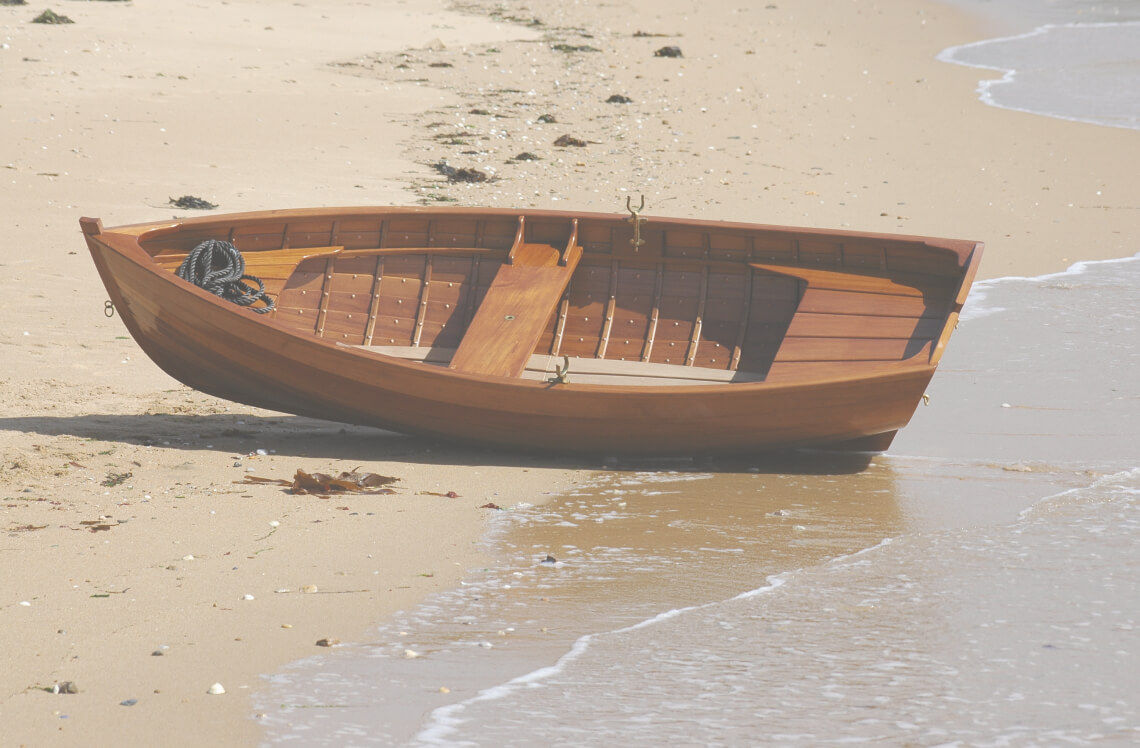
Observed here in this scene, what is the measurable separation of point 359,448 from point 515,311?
1165mm

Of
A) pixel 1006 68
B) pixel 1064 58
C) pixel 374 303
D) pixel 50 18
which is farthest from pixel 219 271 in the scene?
pixel 1064 58

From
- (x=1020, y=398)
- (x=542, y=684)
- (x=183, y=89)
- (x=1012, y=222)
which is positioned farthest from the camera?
(x=183, y=89)

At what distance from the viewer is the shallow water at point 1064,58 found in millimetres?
18812

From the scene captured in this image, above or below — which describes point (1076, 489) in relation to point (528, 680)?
above

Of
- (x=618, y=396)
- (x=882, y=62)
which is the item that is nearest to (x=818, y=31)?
(x=882, y=62)

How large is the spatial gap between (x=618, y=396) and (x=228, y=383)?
2074 mm

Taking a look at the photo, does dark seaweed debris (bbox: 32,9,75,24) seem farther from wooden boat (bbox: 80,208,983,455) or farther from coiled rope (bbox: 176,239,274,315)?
coiled rope (bbox: 176,239,274,315)

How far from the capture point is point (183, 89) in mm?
14820

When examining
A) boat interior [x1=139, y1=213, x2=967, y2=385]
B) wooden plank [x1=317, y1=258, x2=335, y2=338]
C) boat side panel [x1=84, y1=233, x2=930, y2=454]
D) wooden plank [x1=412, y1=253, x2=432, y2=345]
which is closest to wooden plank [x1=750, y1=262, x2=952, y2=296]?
boat interior [x1=139, y1=213, x2=967, y2=385]

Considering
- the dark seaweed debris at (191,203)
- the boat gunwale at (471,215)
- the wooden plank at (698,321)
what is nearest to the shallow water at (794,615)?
the wooden plank at (698,321)

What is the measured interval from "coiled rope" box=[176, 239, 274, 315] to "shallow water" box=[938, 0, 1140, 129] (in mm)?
13564

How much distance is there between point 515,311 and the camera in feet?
24.7

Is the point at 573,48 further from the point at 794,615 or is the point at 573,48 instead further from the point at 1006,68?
the point at 794,615

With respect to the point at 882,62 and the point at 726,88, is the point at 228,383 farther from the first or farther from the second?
the point at 882,62
